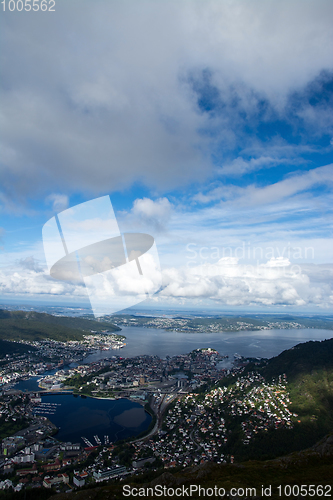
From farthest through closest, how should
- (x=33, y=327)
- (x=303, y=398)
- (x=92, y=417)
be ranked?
(x=33, y=327), (x=92, y=417), (x=303, y=398)

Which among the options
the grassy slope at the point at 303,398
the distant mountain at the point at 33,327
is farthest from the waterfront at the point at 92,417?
the distant mountain at the point at 33,327

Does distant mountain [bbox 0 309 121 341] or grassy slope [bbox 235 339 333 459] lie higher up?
grassy slope [bbox 235 339 333 459]

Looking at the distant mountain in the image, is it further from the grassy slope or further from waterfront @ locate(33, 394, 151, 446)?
the grassy slope

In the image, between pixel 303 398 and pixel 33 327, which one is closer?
pixel 303 398

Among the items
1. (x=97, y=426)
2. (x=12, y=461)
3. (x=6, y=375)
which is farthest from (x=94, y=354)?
(x=12, y=461)

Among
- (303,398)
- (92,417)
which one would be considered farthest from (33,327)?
(303,398)

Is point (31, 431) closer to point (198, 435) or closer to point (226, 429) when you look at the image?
point (198, 435)

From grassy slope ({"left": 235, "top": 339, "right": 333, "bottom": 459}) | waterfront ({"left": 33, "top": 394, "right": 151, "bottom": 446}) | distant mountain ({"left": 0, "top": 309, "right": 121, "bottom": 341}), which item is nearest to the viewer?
grassy slope ({"left": 235, "top": 339, "right": 333, "bottom": 459})

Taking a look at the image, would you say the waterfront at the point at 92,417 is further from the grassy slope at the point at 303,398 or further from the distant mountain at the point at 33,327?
the distant mountain at the point at 33,327

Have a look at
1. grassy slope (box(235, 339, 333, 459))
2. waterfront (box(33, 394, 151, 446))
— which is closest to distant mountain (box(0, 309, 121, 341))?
waterfront (box(33, 394, 151, 446))

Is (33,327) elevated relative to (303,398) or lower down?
lower down

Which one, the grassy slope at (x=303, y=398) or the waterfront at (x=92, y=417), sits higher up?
the grassy slope at (x=303, y=398)

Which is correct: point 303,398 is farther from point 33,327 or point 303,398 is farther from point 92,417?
point 33,327
